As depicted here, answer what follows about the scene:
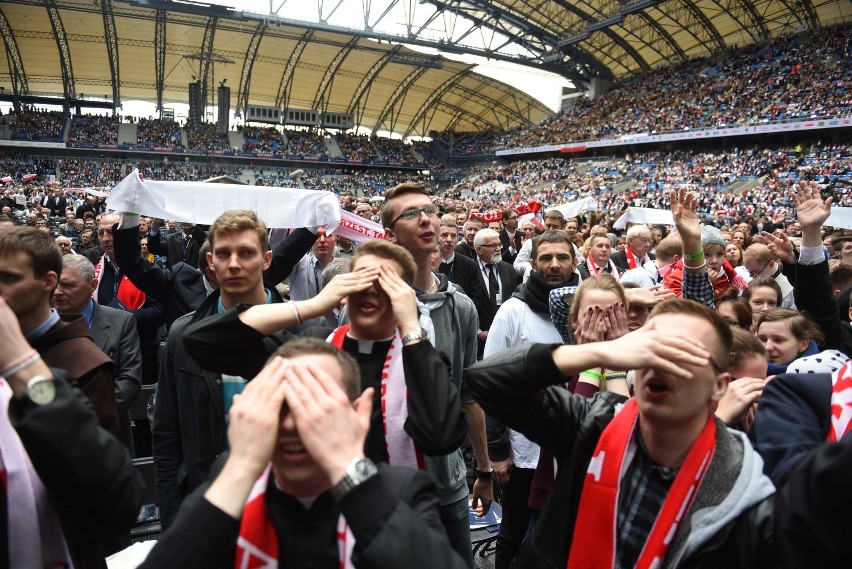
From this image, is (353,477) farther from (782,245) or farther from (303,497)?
(782,245)

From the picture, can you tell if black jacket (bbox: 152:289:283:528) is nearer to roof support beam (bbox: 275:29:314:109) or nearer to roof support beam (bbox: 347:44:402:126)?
roof support beam (bbox: 275:29:314:109)

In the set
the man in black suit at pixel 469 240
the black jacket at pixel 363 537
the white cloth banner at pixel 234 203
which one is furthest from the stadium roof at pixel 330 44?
the black jacket at pixel 363 537

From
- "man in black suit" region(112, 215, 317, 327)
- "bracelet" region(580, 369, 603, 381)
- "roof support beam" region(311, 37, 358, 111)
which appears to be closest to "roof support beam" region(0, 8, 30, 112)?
"roof support beam" region(311, 37, 358, 111)

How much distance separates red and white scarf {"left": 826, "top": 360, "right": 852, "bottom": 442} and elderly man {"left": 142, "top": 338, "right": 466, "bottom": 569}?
1.17 metres

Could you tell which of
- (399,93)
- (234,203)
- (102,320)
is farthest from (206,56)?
(102,320)

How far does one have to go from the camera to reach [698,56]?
120ft

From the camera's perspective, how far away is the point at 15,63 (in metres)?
35.8

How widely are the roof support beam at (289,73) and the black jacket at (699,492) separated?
3579cm

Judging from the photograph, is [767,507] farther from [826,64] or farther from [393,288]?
[826,64]

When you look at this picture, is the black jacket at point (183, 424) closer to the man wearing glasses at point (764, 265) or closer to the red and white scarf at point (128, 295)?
the red and white scarf at point (128, 295)

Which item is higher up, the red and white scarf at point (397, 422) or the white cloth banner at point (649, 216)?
the white cloth banner at point (649, 216)

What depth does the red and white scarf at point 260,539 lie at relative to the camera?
55.2 inches

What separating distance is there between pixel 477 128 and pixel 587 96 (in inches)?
557

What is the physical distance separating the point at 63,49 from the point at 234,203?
37276 mm
